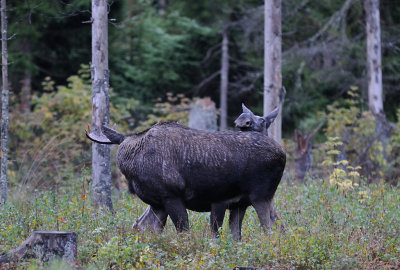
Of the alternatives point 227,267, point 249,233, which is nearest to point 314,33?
point 249,233

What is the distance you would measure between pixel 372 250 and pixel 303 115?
1589 centimetres

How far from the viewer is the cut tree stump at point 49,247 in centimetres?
655

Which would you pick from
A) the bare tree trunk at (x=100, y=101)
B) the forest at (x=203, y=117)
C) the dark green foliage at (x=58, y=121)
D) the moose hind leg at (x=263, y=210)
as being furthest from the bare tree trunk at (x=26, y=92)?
the moose hind leg at (x=263, y=210)

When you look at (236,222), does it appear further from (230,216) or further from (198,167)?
(198,167)

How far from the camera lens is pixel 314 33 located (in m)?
24.1

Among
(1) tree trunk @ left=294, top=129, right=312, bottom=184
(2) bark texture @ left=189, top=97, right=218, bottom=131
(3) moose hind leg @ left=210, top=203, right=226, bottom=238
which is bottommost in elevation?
(3) moose hind leg @ left=210, top=203, right=226, bottom=238

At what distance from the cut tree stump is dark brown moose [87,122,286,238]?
1400 millimetres

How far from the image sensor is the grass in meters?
6.71

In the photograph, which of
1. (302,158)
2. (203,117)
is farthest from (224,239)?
(203,117)

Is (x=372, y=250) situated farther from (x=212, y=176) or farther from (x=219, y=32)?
(x=219, y=32)

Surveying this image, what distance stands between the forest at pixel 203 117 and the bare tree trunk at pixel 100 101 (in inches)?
1.0

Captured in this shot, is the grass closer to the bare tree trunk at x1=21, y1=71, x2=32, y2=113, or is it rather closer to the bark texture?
the bark texture

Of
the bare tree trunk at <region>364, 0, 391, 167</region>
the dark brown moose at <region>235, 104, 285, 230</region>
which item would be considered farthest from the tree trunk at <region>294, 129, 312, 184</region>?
the dark brown moose at <region>235, 104, 285, 230</region>

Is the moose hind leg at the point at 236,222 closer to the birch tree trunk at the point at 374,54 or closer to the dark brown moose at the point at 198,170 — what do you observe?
the dark brown moose at the point at 198,170
